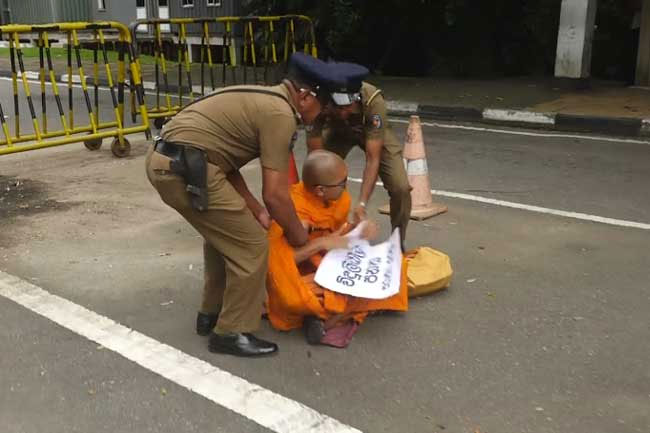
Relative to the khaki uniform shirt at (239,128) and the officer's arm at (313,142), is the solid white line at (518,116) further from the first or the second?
the khaki uniform shirt at (239,128)

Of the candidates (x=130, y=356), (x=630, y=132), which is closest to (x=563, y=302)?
(x=130, y=356)

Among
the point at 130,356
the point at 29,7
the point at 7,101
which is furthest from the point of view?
the point at 29,7

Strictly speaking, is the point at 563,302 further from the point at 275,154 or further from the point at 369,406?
the point at 275,154

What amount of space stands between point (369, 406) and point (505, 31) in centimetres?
1235

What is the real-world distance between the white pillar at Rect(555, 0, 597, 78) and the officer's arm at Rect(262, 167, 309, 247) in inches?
358

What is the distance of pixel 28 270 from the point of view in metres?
4.44

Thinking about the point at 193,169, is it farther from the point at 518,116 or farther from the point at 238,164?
the point at 518,116

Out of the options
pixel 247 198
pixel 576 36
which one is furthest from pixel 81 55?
pixel 247 198

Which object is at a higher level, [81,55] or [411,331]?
[81,55]

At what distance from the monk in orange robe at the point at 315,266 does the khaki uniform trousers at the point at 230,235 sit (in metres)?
0.19

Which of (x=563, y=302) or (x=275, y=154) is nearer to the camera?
(x=275, y=154)

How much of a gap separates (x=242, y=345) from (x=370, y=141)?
146 cm

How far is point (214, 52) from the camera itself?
19.3 meters

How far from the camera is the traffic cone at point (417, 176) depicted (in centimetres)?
556
